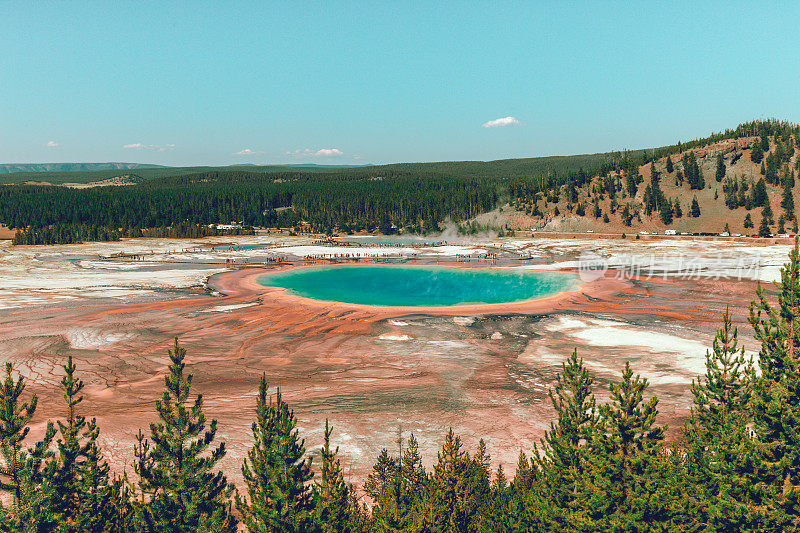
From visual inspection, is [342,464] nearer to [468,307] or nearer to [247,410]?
[247,410]

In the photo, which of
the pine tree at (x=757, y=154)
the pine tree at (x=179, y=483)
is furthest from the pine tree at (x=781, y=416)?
the pine tree at (x=757, y=154)

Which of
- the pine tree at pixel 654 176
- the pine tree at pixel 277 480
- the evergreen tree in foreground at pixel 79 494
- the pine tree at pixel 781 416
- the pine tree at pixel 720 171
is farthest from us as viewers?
the pine tree at pixel 654 176

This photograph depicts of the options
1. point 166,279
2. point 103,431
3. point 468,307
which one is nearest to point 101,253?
point 166,279

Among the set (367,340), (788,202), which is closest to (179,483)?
(367,340)

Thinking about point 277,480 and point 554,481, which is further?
point 554,481

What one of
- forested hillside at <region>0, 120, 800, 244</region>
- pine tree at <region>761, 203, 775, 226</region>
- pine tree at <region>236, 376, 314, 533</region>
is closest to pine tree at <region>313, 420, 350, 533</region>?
pine tree at <region>236, 376, 314, 533</region>

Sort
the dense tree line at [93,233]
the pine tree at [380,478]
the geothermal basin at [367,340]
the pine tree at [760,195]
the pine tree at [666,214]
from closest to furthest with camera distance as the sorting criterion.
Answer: the pine tree at [380,478], the geothermal basin at [367,340], the dense tree line at [93,233], the pine tree at [760,195], the pine tree at [666,214]

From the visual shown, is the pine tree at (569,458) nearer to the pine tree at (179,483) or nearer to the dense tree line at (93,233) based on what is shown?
the pine tree at (179,483)

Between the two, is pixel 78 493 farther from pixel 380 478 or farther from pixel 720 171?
pixel 720 171
